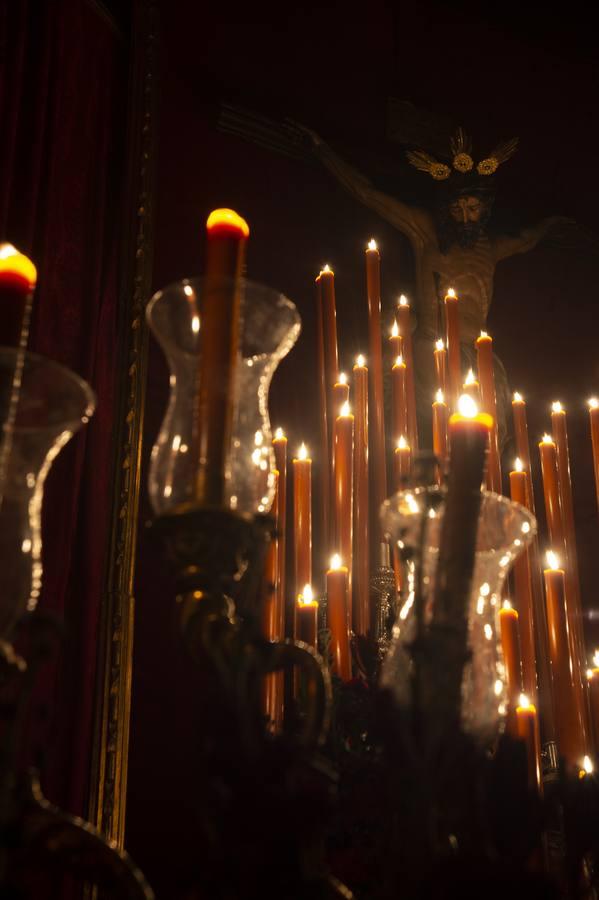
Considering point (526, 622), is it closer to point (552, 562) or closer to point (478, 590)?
point (552, 562)

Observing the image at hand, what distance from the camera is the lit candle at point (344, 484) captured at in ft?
5.10

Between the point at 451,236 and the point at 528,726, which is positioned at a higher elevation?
the point at 451,236

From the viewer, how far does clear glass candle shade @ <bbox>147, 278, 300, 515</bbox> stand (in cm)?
73

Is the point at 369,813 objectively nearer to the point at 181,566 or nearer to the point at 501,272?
the point at 181,566

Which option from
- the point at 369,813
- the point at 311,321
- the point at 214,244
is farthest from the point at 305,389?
the point at 214,244

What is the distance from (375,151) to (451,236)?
1.36ft

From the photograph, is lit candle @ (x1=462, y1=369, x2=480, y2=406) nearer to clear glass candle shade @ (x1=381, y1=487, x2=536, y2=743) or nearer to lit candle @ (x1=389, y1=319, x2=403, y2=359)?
lit candle @ (x1=389, y1=319, x2=403, y2=359)

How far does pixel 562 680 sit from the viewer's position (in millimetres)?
1235

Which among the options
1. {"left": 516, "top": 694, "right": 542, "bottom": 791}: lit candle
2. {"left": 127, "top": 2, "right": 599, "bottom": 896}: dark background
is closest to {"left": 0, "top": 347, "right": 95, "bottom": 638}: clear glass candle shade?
{"left": 516, "top": 694, "right": 542, "bottom": 791}: lit candle

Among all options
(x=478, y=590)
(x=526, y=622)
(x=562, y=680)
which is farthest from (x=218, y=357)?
(x=526, y=622)

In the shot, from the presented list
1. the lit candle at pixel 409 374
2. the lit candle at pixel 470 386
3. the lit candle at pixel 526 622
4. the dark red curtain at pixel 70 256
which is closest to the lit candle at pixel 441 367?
the lit candle at pixel 409 374

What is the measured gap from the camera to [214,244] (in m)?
0.77

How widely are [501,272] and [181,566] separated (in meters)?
2.28

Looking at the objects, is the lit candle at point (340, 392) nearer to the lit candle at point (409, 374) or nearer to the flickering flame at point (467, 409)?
the lit candle at point (409, 374)
